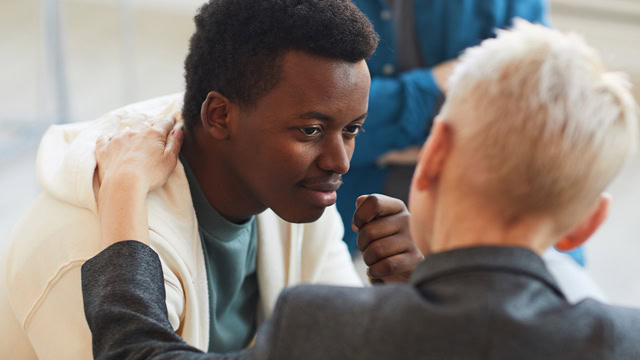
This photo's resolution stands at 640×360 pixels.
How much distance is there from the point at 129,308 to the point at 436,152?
0.42 metres

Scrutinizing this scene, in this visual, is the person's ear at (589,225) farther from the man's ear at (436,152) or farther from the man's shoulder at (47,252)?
the man's shoulder at (47,252)

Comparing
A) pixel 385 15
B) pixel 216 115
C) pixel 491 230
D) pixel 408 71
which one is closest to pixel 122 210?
pixel 216 115

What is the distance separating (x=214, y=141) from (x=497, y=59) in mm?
569

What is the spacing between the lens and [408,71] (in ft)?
7.00

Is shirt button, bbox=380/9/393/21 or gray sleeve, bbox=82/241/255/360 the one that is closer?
gray sleeve, bbox=82/241/255/360

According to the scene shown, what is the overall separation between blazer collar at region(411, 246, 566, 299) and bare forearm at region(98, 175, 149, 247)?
449 millimetres

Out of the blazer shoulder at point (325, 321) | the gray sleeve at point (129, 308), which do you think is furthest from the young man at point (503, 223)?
the gray sleeve at point (129, 308)

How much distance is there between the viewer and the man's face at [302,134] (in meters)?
1.08

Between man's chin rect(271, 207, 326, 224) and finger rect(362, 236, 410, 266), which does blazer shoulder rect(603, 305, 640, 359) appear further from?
man's chin rect(271, 207, 326, 224)

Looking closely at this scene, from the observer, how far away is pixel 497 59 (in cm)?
74

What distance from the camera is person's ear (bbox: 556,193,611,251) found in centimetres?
78

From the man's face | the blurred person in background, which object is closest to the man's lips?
the man's face

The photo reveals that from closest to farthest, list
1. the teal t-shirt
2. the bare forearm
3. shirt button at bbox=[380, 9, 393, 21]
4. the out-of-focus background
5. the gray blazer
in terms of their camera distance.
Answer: the gray blazer
the bare forearm
the teal t-shirt
shirt button at bbox=[380, 9, 393, 21]
the out-of-focus background

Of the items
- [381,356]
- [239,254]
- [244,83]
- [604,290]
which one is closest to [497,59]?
[381,356]
